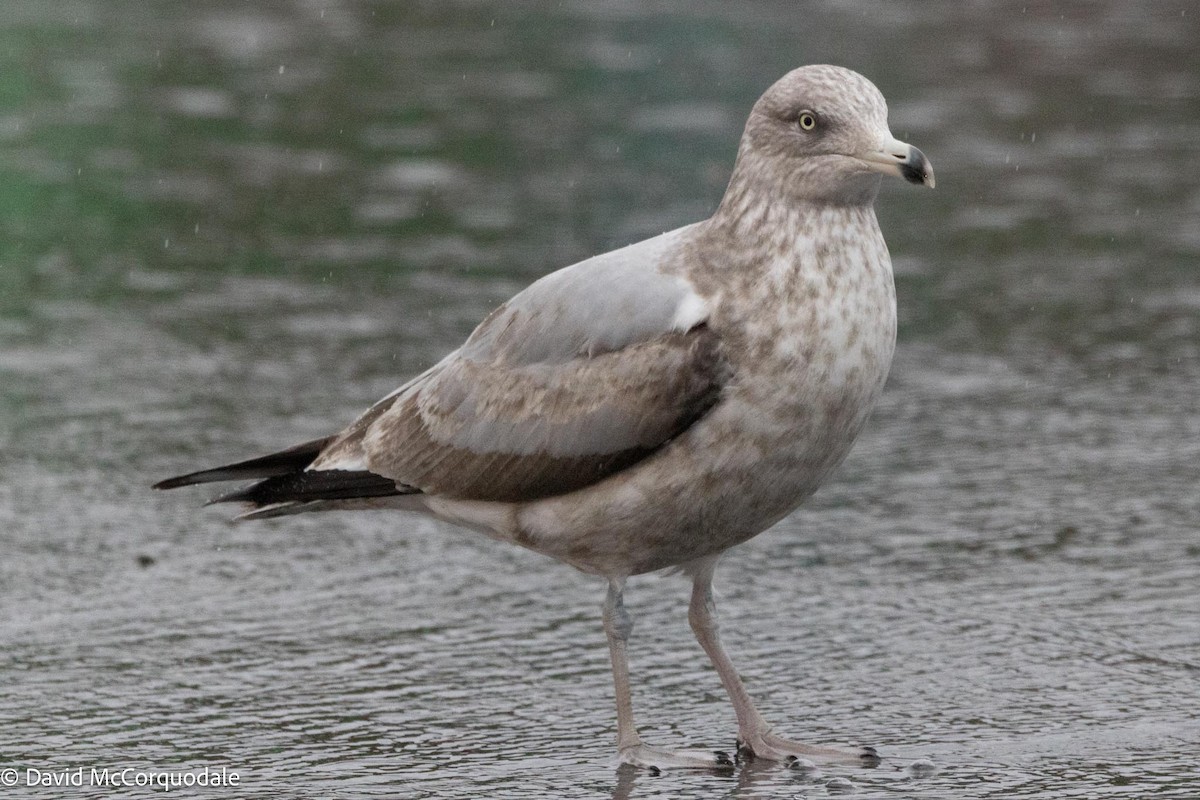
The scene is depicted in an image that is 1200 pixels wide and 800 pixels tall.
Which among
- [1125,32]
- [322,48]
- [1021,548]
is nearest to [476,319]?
[1021,548]

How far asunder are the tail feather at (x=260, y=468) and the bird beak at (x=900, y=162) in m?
1.81

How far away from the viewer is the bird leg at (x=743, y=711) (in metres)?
5.29

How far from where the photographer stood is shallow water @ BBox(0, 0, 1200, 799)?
219 inches

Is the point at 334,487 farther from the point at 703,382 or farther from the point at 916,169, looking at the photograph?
the point at 916,169

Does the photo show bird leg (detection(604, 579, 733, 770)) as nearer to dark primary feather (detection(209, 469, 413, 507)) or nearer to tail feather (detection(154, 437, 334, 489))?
dark primary feather (detection(209, 469, 413, 507))

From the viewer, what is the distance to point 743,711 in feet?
17.9

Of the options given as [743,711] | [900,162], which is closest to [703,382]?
[900,162]

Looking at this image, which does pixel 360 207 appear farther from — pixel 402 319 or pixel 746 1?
pixel 746 1

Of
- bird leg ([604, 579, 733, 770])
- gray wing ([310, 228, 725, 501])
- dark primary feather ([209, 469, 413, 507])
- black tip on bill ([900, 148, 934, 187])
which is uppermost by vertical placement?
black tip on bill ([900, 148, 934, 187])

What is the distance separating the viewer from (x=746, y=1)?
1891cm

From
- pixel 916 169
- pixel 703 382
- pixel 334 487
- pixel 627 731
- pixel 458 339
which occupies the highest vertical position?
pixel 916 169

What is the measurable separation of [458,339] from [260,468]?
3.57 m

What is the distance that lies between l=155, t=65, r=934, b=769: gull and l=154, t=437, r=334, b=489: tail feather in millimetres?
356

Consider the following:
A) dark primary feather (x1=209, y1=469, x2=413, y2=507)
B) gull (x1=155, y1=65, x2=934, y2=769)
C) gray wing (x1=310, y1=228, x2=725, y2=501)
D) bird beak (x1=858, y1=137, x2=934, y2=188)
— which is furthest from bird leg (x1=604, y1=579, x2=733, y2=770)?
bird beak (x1=858, y1=137, x2=934, y2=188)
